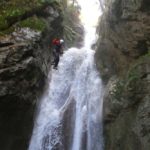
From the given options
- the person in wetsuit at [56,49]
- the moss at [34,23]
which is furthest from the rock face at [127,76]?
the moss at [34,23]

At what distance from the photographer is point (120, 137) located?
12164mm

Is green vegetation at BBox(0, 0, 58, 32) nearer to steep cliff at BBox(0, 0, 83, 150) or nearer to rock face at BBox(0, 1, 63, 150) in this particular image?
steep cliff at BBox(0, 0, 83, 150)

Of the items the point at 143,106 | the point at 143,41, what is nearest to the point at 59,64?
the point at 143,41

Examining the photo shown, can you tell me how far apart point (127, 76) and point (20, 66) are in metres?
4.78

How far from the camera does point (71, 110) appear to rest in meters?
15.2

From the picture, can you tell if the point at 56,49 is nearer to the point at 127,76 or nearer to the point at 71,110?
the point at 71,110

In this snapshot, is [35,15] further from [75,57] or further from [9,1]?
[75,57]

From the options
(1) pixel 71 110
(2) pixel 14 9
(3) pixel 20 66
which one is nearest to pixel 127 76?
(1) pixel 71 110

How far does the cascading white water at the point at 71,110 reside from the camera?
14016mm

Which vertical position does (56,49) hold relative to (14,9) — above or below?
below

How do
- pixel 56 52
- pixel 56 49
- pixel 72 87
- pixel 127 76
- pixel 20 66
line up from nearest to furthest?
pixel 20 66
pixel 127 76
pixel 72 87
pixel 56 49
pixel 56 52

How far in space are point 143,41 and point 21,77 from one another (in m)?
5.85

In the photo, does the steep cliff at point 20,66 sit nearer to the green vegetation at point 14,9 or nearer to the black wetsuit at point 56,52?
the green vegetation at point 14,9

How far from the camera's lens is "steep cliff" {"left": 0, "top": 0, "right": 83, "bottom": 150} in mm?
12438
